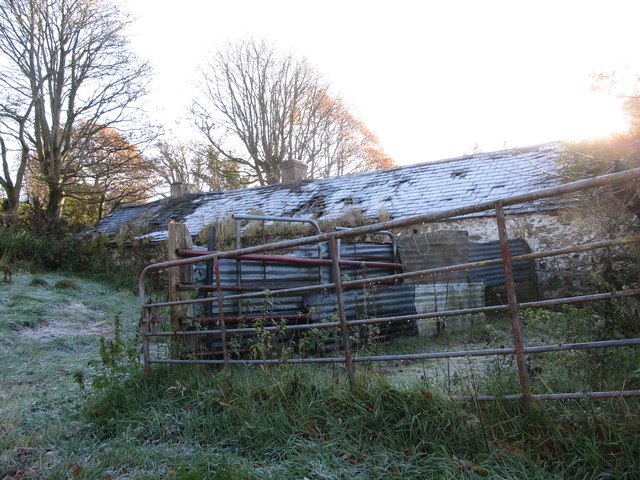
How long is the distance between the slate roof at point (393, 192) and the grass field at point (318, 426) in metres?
8.11

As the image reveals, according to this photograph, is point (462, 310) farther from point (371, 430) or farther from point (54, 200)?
point (54, 200)

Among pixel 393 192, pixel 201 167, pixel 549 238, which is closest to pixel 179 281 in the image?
pixel 549 238

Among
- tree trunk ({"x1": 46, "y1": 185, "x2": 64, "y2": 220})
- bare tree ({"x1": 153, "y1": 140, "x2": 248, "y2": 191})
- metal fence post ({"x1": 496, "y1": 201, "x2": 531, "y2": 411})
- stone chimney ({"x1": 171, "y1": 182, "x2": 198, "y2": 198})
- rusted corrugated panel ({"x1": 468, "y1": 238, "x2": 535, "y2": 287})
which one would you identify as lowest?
metal fence post ({"x1": 496, "y1": 201, "x2": 531, "y2": 411})

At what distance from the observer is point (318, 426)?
332 cm

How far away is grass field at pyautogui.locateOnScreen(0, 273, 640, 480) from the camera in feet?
8.43

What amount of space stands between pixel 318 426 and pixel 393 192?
11526 millimetres

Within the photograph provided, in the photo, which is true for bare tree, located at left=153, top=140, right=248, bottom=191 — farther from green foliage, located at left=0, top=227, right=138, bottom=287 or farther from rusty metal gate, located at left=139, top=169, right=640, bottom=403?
rusty metal gate, located at left=139, top=169, right=640, bottom=403

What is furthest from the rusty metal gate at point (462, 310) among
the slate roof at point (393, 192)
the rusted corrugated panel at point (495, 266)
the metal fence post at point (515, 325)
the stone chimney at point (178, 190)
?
the stone chimney at point (178, 190)

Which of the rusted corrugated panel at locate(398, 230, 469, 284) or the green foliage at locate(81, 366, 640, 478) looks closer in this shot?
the green foliage at locate(81, 366, 640, 478)

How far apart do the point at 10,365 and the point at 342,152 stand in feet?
84.5

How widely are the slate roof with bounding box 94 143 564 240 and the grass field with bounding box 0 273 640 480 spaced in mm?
8106

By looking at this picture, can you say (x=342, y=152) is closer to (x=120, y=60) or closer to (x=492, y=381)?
(x=120, y=60)

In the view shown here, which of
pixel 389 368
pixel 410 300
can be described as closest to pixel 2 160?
pixel 410 300

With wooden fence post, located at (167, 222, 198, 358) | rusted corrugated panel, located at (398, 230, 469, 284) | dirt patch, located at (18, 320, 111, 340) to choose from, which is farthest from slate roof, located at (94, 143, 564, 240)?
wooden fence post, located at (167, 222, 198, 358)
